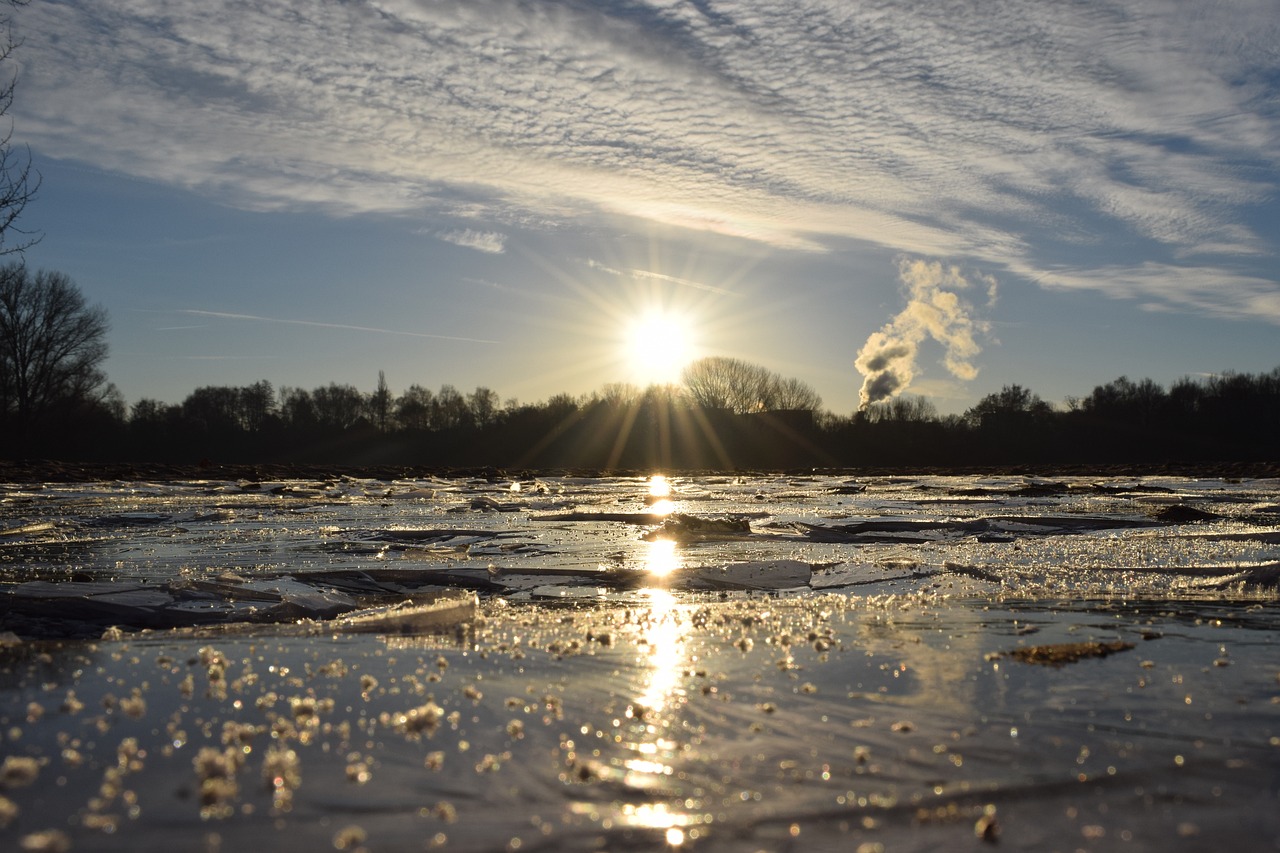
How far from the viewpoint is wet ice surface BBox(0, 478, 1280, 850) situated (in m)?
1.84

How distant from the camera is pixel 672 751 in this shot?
91.4 inches

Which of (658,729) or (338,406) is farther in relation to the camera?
(338,406)

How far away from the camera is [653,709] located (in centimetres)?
272

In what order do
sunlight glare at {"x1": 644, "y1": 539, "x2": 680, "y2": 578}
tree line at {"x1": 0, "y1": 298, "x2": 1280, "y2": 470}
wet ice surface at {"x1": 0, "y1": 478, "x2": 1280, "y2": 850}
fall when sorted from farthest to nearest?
tree line at {"x1": 0, "y1": 298, "x2": 1280, "y2": 470}, sunlight glare at {"x1": 644, "y1": 539, "x2": 680, "y2": 578}, wet ice surface at {"x1": 0, "y1": 478, "x2": 1280, "y2": 850}

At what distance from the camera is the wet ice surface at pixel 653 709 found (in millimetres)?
1840

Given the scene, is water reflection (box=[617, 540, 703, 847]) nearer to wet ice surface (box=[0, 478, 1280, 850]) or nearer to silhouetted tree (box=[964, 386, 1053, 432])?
wet ice surface (box=[0, 478, 1280, 850])

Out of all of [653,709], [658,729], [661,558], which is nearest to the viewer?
[658,729]

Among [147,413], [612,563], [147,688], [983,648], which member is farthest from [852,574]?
[147,413]

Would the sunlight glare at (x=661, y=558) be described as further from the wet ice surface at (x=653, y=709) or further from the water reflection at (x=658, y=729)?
the water reflection at (x=658, y=729)

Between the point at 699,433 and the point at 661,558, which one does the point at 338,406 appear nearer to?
the point at 699,433

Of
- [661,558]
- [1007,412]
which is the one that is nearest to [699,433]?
[1007,412]

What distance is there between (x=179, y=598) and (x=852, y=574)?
4044 millimetres

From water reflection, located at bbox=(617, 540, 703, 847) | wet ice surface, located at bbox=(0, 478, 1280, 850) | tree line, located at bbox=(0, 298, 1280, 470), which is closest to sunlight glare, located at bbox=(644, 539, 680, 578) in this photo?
wet ice surface, located at bbox=(0, 478, 1280, 850)

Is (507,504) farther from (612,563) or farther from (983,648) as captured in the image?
(983,648)
